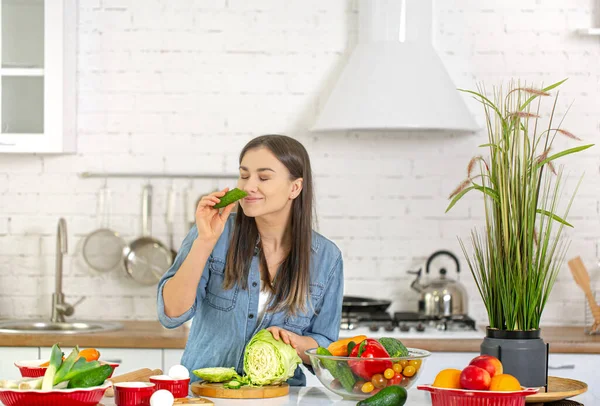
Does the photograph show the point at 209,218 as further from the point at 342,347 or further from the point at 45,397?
the point at 45,397

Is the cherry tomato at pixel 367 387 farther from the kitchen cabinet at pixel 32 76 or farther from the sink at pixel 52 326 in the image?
the kitchen cabinet at pixel 32 76

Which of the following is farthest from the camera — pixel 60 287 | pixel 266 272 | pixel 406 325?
pixel 60 287

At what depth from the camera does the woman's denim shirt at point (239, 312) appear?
2494 mm

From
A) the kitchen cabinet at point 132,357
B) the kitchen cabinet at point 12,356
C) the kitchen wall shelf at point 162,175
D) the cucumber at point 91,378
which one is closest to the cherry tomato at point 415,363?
the cucumber at point 91,378

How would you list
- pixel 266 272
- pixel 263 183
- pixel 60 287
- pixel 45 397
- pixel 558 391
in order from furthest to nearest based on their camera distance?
pixel 60 287, pixel 266 272, pixel 263 183, pixel 558 391, pixel 45 397

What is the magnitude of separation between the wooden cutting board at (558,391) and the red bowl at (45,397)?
0.98 metres

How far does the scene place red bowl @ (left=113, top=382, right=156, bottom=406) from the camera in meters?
1.83

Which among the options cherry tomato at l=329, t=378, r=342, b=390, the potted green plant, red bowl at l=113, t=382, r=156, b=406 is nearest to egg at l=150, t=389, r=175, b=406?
red bowl at l=113, t=382, r=156, b=406

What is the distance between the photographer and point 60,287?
4.14 m

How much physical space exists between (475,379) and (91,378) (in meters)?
0.78

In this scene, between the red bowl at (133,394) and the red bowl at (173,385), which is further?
the red bowl at (173,385)

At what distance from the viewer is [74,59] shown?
425 cm

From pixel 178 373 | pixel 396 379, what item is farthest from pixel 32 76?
pixel 396 379

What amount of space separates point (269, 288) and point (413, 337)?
132 centimetres
